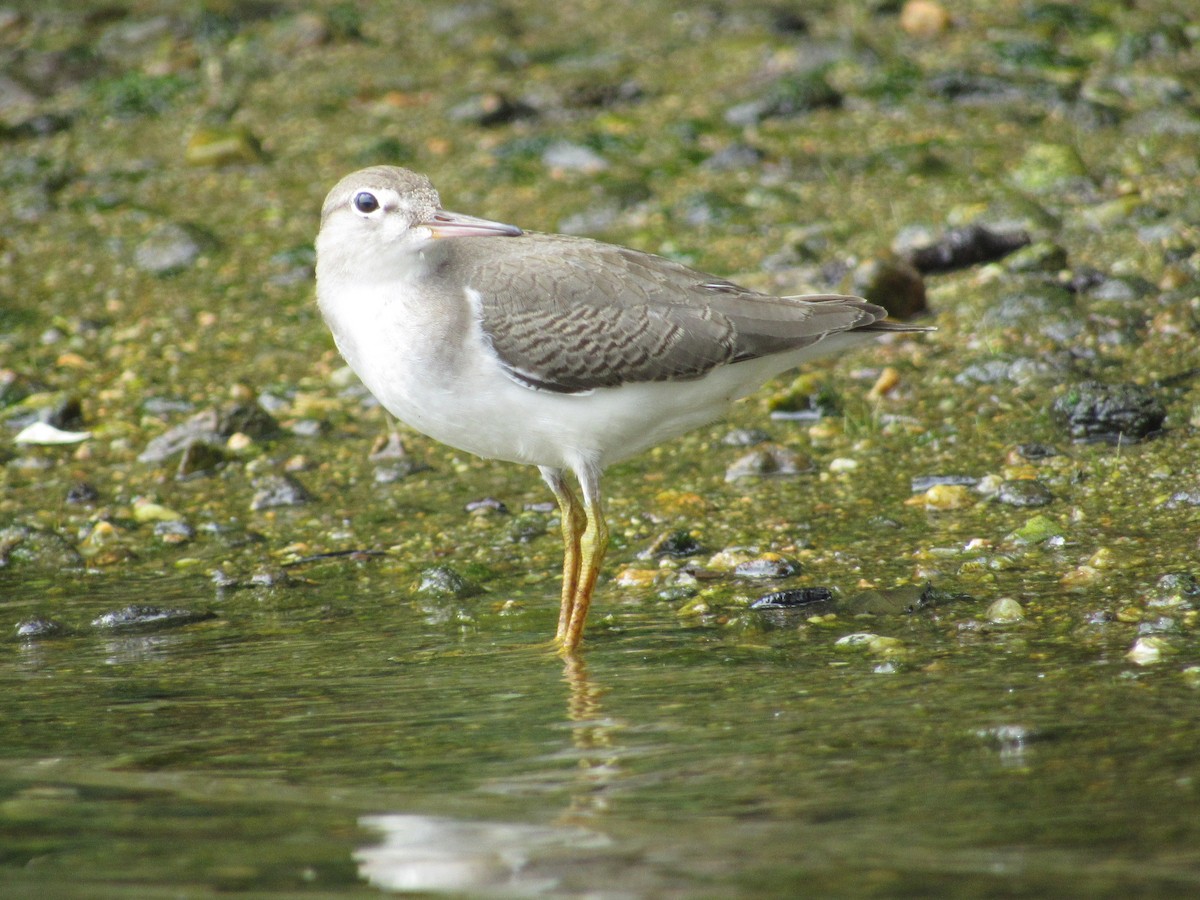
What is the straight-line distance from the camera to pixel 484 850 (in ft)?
13.0

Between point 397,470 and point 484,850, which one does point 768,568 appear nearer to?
point 397,470

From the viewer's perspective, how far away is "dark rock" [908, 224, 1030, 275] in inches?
391

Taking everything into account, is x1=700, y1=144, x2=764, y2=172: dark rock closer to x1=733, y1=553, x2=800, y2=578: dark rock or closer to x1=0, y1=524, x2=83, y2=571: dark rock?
x1=733, y1=553, x2=800, y2=578: dark rock

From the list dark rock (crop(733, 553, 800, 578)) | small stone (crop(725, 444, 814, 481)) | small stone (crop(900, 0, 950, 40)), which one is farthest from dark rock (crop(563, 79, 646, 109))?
dark rock (crop(733, 553, 800, 578))

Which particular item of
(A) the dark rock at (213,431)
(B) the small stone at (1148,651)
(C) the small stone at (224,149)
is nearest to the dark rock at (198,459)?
(A) the dark rock at (213,431)

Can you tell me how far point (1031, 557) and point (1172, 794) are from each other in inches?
102

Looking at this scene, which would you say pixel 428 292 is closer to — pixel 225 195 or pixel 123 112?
pixel 225 195

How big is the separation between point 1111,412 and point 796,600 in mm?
2496

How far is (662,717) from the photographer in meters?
4.98

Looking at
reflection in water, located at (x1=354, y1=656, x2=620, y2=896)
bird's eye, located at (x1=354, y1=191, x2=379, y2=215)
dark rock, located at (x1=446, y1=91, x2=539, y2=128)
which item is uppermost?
bird's eye, located at (x1=354, y1=191, x2=379, y2=215)

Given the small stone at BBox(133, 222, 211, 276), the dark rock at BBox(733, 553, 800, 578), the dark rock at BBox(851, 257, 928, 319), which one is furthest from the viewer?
the small stone at BBox(133, 222, 211, 276)

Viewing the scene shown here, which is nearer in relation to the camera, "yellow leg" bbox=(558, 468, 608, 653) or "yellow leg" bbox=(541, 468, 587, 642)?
"yellow leg" bbox=(558, 468, 608, 653)

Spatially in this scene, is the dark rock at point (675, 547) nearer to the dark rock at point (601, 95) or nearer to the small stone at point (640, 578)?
the small stone at point (640, 578)

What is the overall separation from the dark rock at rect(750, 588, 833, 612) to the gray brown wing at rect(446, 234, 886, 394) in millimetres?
1065
